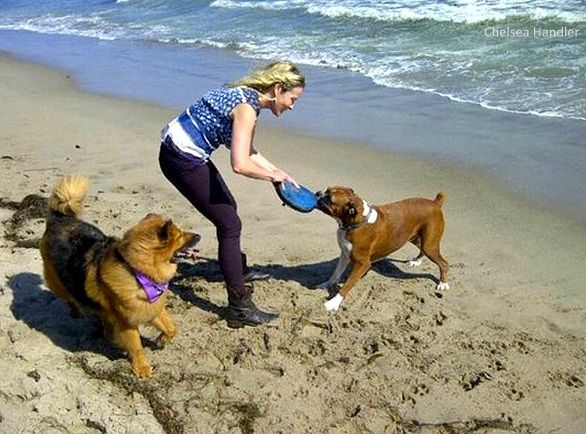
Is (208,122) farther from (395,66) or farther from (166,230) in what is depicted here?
(395,66)

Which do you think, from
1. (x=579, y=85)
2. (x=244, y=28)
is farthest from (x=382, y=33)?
(x=579, y=85)

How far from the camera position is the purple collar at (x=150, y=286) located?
14.2 feet

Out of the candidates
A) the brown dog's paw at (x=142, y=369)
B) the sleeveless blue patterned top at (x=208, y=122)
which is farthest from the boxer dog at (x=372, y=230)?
the brown dog's paw at (x=142, y=369)

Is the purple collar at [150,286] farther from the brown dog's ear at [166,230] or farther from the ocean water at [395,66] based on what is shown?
the ocean water at [395,66]

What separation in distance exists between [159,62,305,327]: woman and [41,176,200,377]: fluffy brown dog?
0.44m

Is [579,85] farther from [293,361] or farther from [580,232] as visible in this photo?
[293,361]

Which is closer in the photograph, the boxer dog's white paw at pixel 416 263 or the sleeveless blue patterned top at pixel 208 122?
the sleeveless blue patterned top at pixel 208 122

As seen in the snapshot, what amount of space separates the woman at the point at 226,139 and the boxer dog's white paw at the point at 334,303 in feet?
2.98

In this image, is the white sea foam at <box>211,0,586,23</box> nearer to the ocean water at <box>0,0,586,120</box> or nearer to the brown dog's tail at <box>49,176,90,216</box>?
the ocean water at <box>0,0,586,120</box>

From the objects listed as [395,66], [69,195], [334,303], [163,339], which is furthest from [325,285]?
[395,66]

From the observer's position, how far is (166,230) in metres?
4.23

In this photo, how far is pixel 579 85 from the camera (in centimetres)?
1037

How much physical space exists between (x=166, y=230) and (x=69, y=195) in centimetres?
109

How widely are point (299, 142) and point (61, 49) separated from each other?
11.3 m
